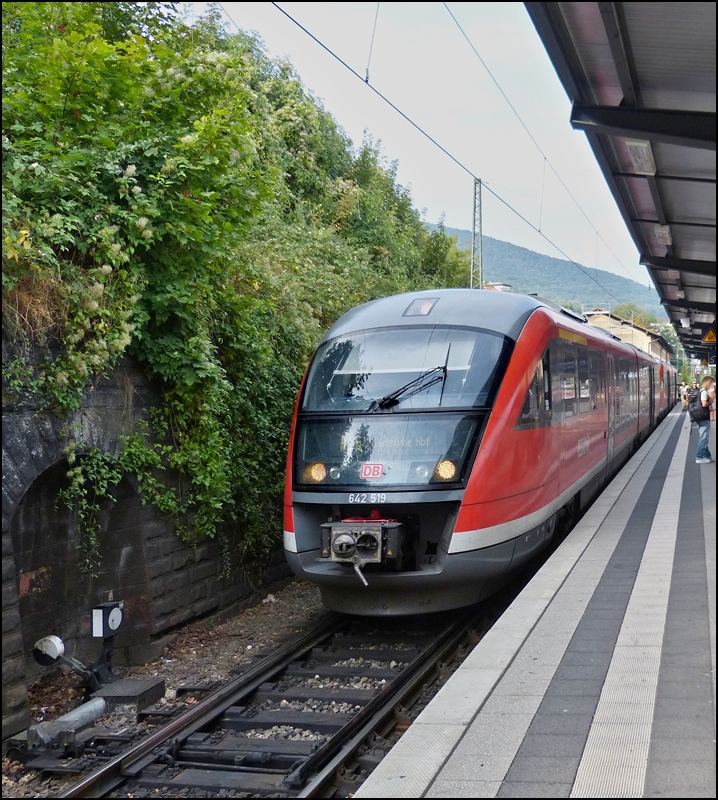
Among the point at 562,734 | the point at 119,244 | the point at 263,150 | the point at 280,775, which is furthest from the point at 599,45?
the point at 263,150

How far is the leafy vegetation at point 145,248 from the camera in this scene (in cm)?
668

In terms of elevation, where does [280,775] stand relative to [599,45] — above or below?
below

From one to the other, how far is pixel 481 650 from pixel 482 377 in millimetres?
2706

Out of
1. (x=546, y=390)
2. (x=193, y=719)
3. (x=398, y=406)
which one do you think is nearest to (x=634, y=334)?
(x=546, y=390)

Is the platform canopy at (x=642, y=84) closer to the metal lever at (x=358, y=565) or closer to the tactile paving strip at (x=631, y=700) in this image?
the tactile paving strip at (x=631, y=700)

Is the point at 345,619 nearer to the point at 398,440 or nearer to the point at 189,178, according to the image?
the point at 398,440

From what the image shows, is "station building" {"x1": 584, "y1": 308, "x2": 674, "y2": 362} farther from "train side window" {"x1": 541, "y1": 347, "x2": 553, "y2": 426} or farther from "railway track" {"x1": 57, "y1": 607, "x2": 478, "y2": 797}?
"railway track" {"x1": 57, "y1": 607, "x2": 478, "y2": 797}

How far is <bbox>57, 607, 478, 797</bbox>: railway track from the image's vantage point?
497 centimetres

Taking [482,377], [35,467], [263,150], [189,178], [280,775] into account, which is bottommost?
[280,775]

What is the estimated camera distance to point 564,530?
10500mm

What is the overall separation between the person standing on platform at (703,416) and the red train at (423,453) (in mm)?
8160

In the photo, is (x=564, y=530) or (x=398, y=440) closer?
(x=398, y=440)

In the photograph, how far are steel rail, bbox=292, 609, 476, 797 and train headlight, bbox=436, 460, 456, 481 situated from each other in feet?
4.77

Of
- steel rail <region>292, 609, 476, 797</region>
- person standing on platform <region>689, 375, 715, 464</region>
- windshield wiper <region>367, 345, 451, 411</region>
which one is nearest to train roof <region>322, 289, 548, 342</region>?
windshield wiper <region>367, 345, 451, 411</region>
